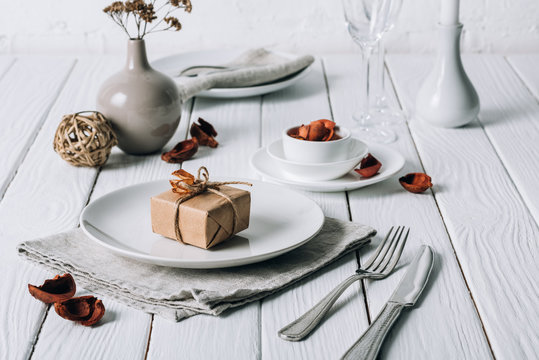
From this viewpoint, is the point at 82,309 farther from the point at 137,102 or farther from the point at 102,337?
the point at 137,102

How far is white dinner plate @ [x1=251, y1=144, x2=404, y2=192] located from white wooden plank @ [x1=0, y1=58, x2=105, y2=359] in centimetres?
28

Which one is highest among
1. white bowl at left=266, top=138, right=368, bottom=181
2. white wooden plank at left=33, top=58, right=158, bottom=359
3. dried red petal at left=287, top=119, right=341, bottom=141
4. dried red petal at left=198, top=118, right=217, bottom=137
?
white wooden plank at left=33, top=58, right=158, bottom=359

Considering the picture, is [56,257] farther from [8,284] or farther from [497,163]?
[497,163]

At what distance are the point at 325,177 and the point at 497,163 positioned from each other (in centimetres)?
32

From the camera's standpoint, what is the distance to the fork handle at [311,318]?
2.13 ft

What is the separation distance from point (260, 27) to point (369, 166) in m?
1.08

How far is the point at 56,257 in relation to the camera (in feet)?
2.53

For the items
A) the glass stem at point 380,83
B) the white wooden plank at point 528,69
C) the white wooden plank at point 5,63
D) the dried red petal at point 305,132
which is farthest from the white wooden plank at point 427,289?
the white wooden plank at point 5,63

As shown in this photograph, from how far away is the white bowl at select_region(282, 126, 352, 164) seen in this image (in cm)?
100

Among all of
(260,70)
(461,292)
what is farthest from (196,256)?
(260,70)

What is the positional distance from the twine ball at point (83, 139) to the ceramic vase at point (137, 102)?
0.13 ft

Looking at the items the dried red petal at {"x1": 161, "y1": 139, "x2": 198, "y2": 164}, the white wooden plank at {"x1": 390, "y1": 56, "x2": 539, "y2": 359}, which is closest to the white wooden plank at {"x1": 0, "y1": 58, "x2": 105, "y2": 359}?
the dried red petal at {"x1": 161, "y1": 139, "x2": 198, "y2": 164}

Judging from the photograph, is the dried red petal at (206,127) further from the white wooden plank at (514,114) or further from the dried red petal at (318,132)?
the white wooden plank at (514,114)

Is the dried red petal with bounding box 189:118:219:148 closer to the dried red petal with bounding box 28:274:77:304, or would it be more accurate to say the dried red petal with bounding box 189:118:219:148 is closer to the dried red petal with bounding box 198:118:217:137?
the dried red petal with bounding box 198:118:217:137
